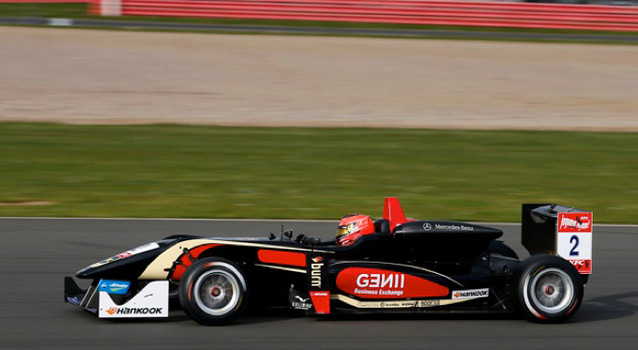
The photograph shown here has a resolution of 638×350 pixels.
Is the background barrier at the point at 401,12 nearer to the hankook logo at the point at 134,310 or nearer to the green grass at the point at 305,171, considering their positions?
the green grass at the point at 305,171

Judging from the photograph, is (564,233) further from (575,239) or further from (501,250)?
(501,250)

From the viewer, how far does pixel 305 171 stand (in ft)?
46.6

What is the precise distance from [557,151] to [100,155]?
8125 mm

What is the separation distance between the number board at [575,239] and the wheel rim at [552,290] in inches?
10.2

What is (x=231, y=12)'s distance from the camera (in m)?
37.1

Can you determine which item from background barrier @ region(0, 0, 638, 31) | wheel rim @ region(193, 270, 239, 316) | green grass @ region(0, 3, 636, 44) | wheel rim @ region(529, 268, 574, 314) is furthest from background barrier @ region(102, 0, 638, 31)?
wheel rim @ region(193, 270, 239, 316)

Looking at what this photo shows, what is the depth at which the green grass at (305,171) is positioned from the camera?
11656 millimetres

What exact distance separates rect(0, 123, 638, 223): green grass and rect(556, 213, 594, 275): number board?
428 centimetres

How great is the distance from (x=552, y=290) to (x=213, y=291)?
7.93 ft

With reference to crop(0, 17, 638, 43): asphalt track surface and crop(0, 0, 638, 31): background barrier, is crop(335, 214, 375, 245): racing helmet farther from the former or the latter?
crop(0, 0, 638, 31): background barrier

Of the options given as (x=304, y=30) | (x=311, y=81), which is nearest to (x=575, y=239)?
(x=311, y=81)

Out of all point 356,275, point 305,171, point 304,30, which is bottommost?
point 356,275

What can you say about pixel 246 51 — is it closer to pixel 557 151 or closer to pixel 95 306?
pixel 557 151

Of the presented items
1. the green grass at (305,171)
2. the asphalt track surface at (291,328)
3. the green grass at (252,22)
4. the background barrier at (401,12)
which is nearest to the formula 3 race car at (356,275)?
the asphalt track surface at (291,328)
